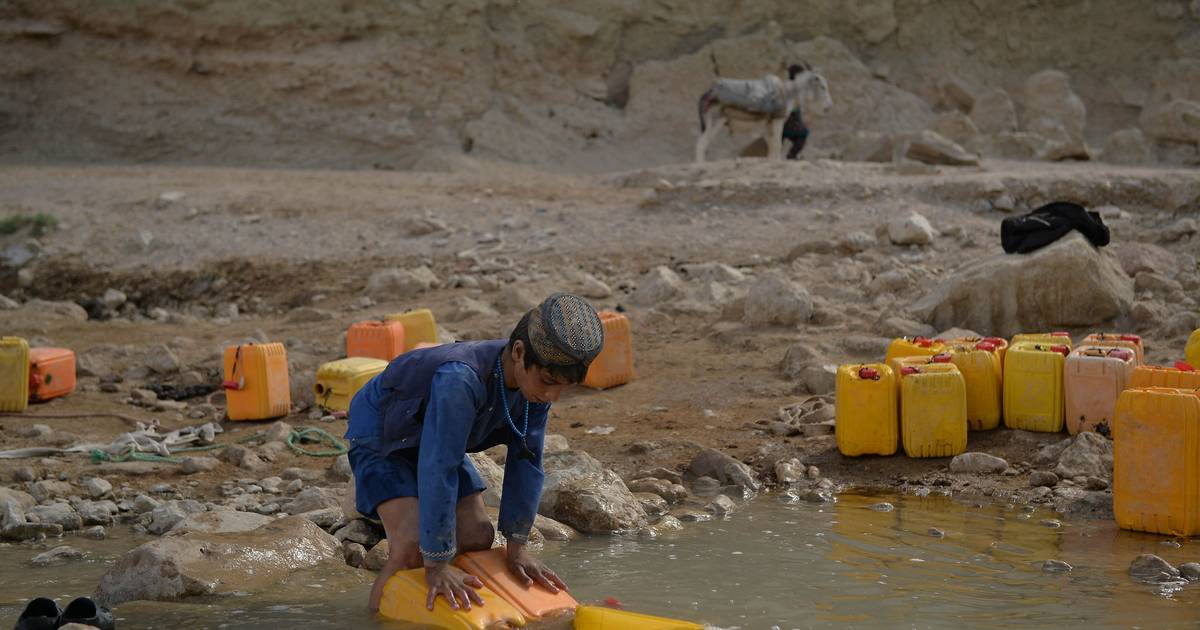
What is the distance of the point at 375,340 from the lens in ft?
26.8

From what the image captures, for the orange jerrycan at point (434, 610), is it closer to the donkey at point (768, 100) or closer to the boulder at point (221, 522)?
the boulder at point (221, 522)

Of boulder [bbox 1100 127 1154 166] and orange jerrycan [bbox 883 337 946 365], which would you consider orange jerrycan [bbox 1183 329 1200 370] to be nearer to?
orange jerrycan [bbox 883 337 946 365]

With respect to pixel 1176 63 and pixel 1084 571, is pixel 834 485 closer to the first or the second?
pixel 1084 571

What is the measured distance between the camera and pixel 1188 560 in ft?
Answer: 16.0

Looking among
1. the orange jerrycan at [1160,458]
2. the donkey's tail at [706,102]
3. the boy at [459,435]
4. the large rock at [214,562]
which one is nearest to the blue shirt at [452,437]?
the boy at [459,435]

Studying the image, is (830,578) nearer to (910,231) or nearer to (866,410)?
(866,410)

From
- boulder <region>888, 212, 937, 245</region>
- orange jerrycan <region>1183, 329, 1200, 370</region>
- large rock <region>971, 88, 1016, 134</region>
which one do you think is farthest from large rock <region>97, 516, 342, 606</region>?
large rock <region>971, 88, 1016, 134</region>

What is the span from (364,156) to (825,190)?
7801 mm

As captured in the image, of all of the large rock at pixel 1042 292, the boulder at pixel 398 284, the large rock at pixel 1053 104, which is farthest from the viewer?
the large rock at pixel 1053 104

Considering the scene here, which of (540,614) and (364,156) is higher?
(364,156)

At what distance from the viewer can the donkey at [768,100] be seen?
16.2m

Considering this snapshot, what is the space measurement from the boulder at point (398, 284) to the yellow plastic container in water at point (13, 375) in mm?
3349

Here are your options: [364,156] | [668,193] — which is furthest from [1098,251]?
[364,156]

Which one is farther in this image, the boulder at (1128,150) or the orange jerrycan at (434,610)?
the boulder at (1128,150)
